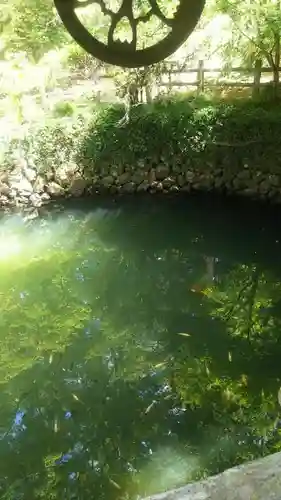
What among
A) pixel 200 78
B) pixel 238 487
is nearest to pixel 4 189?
pixel 200 78

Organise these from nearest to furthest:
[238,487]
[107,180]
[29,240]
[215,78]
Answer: [238,487], [29,240], [107,180], [215,78]

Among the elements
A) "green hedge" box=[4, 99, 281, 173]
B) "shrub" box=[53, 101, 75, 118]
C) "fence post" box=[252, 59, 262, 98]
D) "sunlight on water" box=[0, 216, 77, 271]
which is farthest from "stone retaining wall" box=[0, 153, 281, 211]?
"fence post" box=[252, 59, 262, 98]

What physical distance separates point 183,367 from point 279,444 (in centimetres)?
140

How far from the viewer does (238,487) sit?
1.63 metres

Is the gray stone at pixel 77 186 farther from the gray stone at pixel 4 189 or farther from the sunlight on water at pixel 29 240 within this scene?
the gray stone at pixel 4 189

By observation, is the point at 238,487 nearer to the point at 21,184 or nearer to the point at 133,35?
the point at 133,35

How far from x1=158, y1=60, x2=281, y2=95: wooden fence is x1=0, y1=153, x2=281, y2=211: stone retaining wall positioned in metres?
1.48

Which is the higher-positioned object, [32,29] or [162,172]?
[32,29]

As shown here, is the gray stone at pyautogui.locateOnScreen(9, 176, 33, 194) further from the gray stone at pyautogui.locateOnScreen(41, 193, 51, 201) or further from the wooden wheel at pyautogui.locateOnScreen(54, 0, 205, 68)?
the wooden wheel at pyautogui.locateOnScreen(54, 0, 205, 68)

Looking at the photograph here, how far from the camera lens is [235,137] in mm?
9000

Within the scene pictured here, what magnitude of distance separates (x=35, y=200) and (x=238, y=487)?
833cm

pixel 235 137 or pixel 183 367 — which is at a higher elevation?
pixel 235 137

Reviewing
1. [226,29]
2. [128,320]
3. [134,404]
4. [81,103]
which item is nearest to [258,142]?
[226,29]

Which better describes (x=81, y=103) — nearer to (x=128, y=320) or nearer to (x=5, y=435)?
(x=128, y=320)
